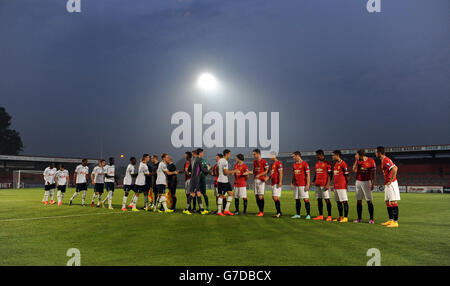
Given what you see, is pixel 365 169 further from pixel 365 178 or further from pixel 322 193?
pixel 322 193

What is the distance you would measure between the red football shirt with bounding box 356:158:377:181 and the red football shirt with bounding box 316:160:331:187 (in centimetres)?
112

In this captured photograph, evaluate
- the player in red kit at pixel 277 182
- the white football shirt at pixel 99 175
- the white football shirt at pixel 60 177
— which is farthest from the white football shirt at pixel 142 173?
the white football shirt at pixel 60 177

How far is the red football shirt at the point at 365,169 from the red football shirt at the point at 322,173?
44.2 inches

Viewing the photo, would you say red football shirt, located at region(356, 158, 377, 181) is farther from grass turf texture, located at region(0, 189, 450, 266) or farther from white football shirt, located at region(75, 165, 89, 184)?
white football shirt, located at region(75, 165, 89, 184)

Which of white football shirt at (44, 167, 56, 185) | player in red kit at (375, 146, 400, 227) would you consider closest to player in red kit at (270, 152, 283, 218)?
player in red kit at (375, 146, 400, 227)

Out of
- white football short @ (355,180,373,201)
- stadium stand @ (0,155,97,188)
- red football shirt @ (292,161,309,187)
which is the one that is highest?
red football shirt @ (292,161,309,187)

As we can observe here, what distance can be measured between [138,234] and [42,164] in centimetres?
6706

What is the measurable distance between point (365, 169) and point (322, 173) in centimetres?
154

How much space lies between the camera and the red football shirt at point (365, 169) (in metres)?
10.5

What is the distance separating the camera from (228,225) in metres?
9.83

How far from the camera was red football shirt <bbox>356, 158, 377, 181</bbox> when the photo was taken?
10539 mm

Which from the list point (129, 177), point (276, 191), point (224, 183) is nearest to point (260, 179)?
Answer: point (276, 191)

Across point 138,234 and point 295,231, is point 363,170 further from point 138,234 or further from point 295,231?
point 138,234
